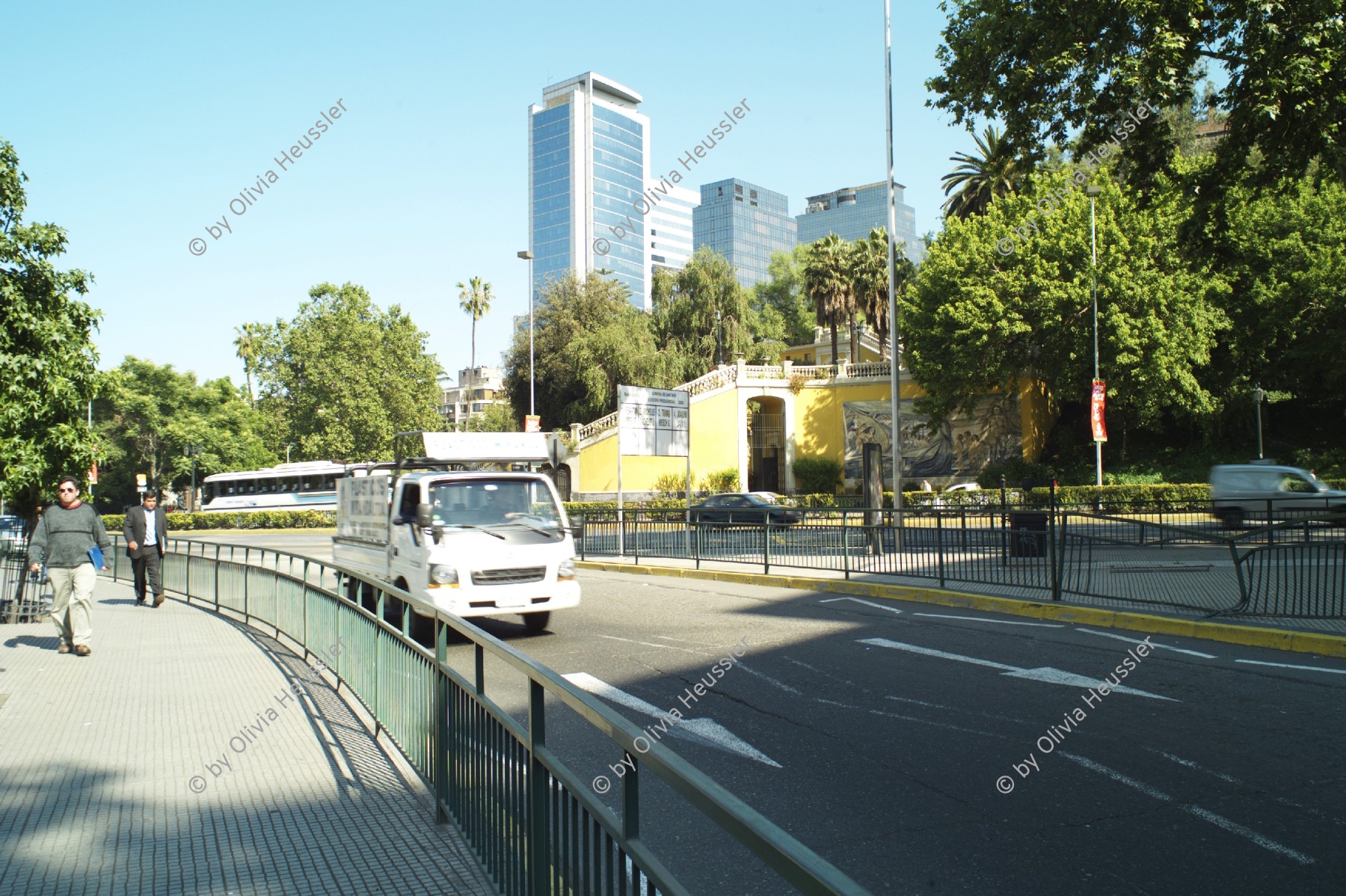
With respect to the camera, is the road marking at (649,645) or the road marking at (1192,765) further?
the road marking at (649,645)

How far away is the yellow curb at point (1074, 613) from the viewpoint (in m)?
9.52

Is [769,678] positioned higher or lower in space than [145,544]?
lower

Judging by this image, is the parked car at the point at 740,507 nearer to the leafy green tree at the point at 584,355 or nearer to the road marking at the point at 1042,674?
the road marking at the point at 1042,674

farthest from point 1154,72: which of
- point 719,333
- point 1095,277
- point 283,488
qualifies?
point 283,488

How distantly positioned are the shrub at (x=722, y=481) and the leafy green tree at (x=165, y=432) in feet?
121

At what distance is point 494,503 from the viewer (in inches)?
444

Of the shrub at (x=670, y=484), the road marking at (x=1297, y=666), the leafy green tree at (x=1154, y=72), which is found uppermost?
the leafy green tree at (x=1154, y=72)

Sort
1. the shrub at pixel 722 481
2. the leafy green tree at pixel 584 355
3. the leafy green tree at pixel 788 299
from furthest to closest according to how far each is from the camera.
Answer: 1. the leafy green tree at pixel 788 299
2. the leafy green tree at pixel 584 355
3. the shrub at pixel 722 481

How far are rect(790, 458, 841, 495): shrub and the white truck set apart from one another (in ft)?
126

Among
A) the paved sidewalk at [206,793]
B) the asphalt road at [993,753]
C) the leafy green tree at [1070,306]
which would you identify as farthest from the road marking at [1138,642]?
the leafy green tree at [1070,306]

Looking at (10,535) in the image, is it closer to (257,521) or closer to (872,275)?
(257,521)

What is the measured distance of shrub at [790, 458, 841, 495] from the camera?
49500 millimetres

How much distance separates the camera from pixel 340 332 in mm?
60688

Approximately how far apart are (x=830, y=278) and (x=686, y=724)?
5163 cm
